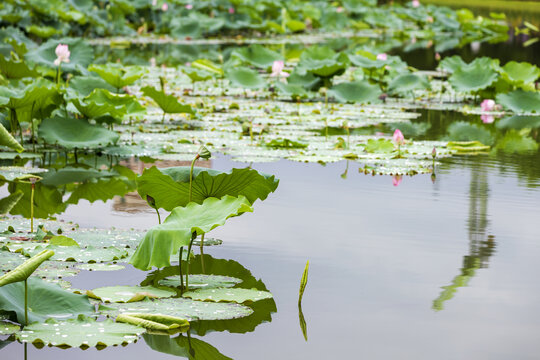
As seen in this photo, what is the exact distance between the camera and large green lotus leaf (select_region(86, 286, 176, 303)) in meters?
2.30

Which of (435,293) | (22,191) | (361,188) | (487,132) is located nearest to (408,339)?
(435,293)

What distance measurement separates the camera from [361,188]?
12.8ft

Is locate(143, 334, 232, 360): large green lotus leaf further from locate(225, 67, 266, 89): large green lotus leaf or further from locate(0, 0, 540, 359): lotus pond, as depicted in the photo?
locate(225, 67, 266, 89): large green lotus leaf

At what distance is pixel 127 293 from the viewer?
7.75 feet

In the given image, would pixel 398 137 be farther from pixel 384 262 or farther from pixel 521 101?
pixel 521 101

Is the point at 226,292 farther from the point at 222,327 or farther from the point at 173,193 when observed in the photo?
the point at 173,193

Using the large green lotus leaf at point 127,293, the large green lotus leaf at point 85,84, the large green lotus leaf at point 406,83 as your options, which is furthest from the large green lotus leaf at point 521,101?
the large green lotus leaf at point 127,293

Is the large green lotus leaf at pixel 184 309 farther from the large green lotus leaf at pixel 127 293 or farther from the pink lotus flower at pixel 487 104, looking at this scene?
the pink lotus flower at pixel 487 104

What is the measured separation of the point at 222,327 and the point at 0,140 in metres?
1.46

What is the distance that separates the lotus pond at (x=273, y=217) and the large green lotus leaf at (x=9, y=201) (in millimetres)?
13

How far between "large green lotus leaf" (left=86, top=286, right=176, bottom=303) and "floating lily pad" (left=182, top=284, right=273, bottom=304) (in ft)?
0.23

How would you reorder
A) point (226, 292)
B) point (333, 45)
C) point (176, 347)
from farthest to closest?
1. point (333, 45)
2. point (226, 292)
3. point (176, 347)

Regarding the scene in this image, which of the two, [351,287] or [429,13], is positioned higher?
[429,13]

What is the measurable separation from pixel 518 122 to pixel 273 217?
3.24 meters
